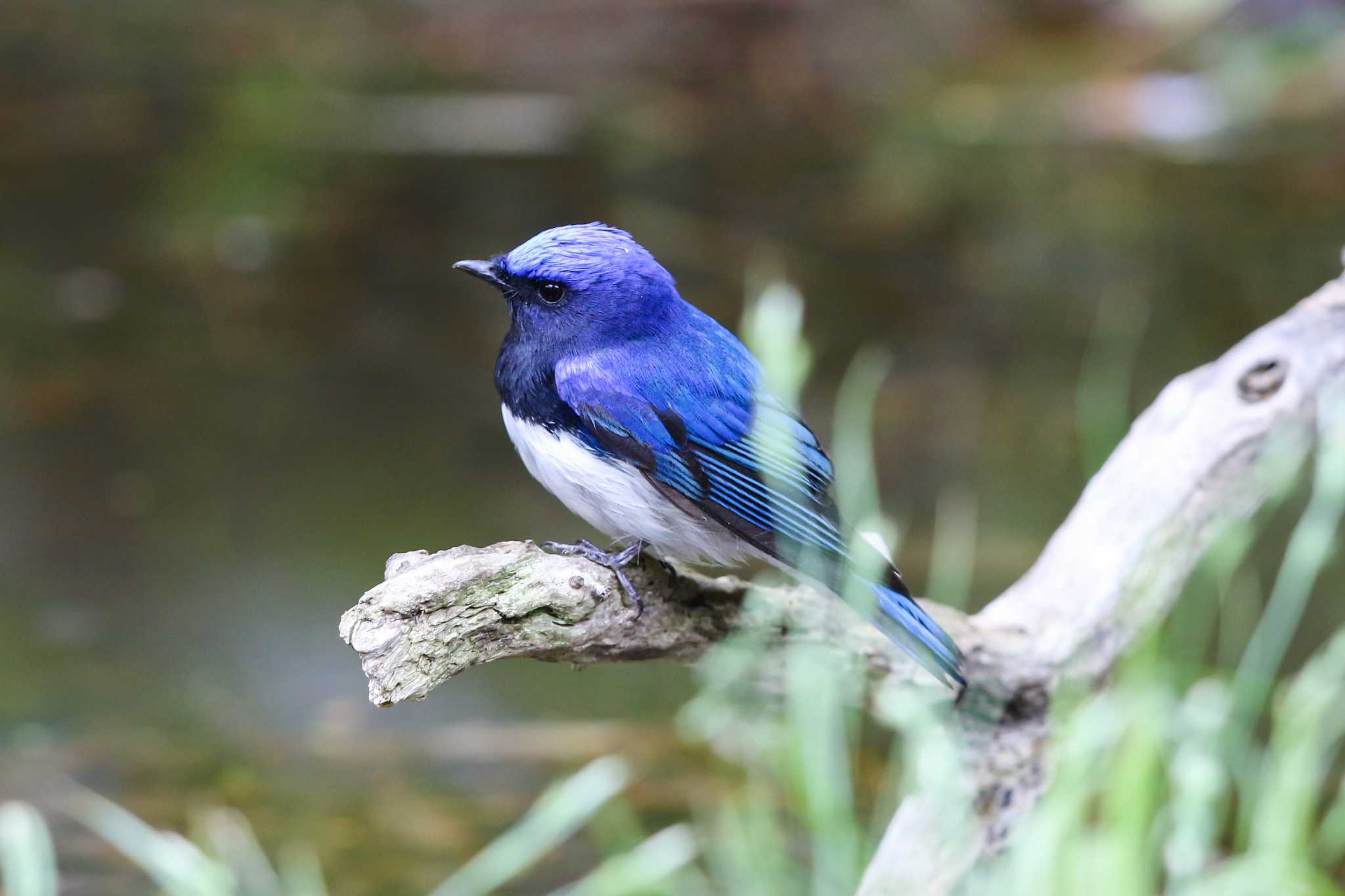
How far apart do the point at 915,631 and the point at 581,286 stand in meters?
0.90

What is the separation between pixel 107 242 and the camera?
25.8 feet

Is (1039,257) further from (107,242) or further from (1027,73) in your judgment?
(107,242)

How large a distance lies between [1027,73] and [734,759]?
25.1 feet

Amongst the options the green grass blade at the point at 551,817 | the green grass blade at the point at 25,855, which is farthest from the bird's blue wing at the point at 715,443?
the green grass blade at the point at 25,855

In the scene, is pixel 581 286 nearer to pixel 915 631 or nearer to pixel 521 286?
pixel 521 286

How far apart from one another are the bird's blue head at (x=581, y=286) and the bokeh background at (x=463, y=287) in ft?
5.31

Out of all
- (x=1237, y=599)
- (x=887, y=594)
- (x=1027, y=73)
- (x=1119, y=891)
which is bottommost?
(x=1237, y=599)

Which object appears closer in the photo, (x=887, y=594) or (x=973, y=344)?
(x=887, y=594)

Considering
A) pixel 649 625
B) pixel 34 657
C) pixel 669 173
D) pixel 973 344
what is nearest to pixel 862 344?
pixel 973 344

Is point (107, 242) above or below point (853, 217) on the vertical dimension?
above

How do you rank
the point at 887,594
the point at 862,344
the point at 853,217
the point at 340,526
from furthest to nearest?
the point at 853,217 < the point at 862,344 < the point at 340,526 < the point at 887,594

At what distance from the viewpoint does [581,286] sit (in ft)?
10.0

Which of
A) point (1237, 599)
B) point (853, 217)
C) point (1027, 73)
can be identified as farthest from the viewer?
point (1027, 73)

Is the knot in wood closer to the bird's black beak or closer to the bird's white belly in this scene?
the bird's white belly
